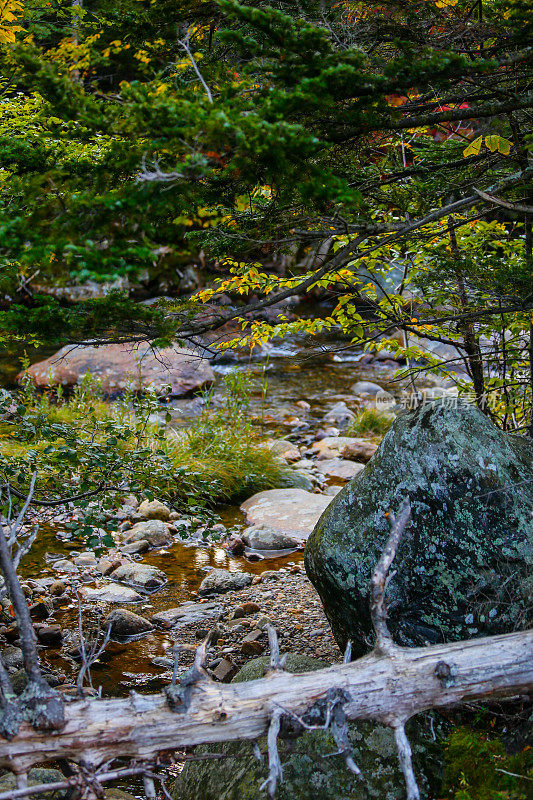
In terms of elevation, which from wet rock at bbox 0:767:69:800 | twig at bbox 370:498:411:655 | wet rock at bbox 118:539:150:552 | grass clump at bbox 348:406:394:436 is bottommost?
grass clump at bbox 348:406:394:436

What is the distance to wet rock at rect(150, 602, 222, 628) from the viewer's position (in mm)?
4555

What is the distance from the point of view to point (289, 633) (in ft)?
14.1

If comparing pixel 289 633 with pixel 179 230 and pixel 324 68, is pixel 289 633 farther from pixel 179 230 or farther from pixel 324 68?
pixel 324 68

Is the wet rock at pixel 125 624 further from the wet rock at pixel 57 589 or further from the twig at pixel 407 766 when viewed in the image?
the twig at pixel 407 766

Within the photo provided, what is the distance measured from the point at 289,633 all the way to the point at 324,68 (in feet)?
11.5

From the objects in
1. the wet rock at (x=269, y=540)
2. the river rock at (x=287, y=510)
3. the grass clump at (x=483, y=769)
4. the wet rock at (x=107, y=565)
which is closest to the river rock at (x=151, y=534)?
the wet rock at (x=107, y=565)

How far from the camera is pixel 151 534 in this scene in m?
6.03

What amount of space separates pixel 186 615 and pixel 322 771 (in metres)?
2.22

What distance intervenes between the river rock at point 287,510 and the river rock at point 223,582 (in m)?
1.01

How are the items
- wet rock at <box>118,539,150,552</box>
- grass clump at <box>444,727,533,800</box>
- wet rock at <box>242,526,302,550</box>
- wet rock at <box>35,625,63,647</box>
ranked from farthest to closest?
1. wet rock at <box>242,526,302,550</box>
2. wet rock at <box>118,539,150,552</box>
3. wet rock at <box>35,625,63,647</box>
4. grass clump at <box>444,727,533,800</box>

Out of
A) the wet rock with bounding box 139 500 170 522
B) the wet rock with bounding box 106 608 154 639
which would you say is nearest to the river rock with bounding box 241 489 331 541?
the wet rock with bounding box 139 500 170 522

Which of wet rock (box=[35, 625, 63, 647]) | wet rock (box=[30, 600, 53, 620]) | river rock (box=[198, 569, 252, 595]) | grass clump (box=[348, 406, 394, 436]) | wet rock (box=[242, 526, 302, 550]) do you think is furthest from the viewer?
grass clump (box=[348, 406, 394, 436])

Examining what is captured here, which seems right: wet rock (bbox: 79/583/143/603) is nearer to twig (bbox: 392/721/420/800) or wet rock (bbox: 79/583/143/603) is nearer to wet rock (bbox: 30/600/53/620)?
wet rock (bbox: 30/600/53/620)

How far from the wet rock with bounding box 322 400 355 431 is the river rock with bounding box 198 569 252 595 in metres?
5.16
